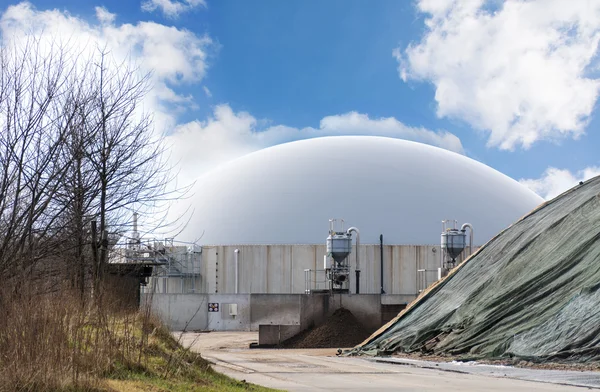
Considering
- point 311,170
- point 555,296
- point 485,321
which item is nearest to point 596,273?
point 555,296

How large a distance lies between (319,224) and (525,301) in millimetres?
27667

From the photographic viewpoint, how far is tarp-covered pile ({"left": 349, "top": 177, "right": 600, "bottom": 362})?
16828 mm

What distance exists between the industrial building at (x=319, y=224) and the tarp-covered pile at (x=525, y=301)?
55.2ft

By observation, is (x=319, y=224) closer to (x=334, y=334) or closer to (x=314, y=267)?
(x=314, y=267)

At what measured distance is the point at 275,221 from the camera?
152ft

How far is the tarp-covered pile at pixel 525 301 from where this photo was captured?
16828 mm

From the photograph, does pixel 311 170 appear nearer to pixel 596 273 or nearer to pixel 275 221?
pixel 275 221

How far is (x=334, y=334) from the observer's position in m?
29.1

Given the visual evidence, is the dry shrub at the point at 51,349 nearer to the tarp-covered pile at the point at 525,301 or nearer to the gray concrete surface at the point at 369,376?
the gray concrete surface at the point at 369,376

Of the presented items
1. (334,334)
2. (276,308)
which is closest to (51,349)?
(334,334)

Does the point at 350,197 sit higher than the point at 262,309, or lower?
higher

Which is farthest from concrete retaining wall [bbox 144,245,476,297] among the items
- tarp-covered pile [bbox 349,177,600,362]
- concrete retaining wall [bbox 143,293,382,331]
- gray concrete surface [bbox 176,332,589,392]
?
gray concrete surface [bbox 176,332,589,392]

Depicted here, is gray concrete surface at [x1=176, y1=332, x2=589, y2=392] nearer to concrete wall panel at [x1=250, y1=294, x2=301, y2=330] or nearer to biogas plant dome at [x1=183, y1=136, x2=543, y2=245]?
concrete wall panel at [x1=250, y1=294, x2=301, y2=330]

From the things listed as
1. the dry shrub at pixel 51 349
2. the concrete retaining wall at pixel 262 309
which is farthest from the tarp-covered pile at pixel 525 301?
the dry shrub at pixel 51 349
